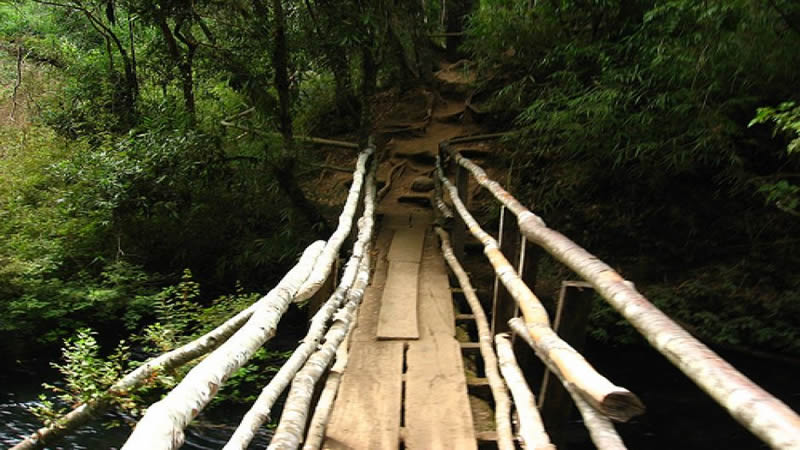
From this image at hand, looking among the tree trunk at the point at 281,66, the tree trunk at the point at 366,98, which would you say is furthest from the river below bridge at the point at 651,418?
the tree trunk at the point at 366,98

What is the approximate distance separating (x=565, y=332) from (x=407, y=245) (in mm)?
3629

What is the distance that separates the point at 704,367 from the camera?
1115mm

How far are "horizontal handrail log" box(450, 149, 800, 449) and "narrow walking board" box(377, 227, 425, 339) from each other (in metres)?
1.92

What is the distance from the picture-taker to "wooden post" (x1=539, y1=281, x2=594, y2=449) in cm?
222

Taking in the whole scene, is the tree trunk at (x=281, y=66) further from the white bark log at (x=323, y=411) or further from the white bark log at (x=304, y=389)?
the white bark log at (x=323, y=411)

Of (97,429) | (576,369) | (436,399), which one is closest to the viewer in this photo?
(576,369)

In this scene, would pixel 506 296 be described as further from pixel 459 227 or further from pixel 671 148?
pixel 671 148

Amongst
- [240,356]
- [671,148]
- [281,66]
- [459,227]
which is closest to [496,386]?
[240,356]

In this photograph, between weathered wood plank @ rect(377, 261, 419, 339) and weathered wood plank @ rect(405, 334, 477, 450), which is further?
weathered wood plank @ rect(377, 261, 419, 339)

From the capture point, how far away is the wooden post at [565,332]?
2.22 metres

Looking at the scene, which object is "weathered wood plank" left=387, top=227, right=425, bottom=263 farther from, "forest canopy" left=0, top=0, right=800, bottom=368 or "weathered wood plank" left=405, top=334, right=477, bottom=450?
"weathered wood plank" left=405, top=334, right=477, bottom=450

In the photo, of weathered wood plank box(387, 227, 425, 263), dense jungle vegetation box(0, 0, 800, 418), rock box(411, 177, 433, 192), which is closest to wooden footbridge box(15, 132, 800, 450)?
weathered wood plank box(387, 227, 425, 263)

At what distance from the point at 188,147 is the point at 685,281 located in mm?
5821

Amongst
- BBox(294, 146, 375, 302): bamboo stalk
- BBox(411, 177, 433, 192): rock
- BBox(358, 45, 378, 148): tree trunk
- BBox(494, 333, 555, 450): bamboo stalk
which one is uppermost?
BBox(358, 45, 378, 148): tree trunk
